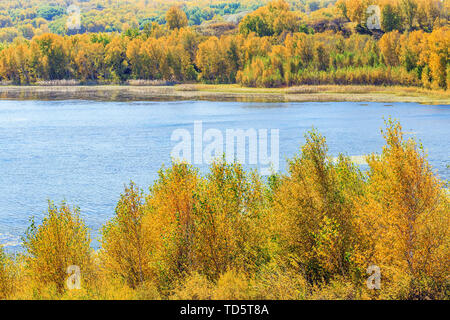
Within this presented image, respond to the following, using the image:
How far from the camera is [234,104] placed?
354 ft

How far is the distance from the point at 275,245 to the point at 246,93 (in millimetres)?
110937

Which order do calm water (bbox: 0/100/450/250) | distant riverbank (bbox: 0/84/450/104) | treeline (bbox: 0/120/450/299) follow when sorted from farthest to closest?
distant riverbank (bbox: 0/84/450/104)
calm water (bbox: 0/100/450/250)
treeline (bbox: 0/120/450/299)

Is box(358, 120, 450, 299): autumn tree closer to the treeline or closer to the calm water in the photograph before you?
the treeline

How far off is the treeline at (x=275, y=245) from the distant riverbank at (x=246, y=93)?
265 feet

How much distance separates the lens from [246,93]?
134 meters

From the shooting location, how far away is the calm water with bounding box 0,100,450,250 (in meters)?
43.0

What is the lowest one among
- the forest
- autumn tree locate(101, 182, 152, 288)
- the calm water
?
the calm water

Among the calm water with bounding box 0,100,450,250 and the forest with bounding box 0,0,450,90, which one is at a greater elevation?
the forest with bounding box 0,0,450,90

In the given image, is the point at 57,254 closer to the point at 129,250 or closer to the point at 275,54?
the point at 129,250

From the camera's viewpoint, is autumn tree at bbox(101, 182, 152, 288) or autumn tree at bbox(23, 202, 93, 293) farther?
autumn tree at bbox(101, 182, 152, 288)

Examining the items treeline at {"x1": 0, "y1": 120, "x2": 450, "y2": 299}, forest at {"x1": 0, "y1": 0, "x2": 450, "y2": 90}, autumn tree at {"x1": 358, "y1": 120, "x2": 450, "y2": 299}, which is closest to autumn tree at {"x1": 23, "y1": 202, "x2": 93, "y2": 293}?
treeline at {"x1": 0, "y1": 120, "x2": 450, "y2": 299}

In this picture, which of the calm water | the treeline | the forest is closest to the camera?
the treeline

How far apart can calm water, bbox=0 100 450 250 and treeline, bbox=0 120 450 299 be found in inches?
364
